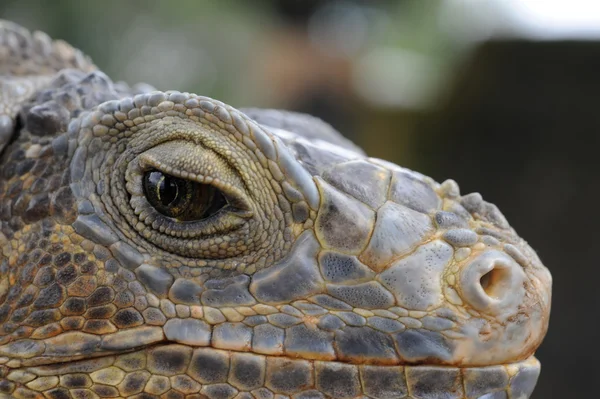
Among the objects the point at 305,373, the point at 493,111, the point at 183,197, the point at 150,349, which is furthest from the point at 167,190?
the point at 493,111

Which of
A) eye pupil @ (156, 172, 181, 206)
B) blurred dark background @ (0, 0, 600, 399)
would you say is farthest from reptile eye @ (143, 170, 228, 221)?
blurred dark background @ (0, 0, 600, 399)

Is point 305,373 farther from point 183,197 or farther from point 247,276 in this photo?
point 183,197

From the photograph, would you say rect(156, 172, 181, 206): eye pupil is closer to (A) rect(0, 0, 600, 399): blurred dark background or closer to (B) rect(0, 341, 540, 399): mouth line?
(B) rect(0, 341, 540, 399): mouth line

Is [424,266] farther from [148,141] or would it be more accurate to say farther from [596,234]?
[596,234]

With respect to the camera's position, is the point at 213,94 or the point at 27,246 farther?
the point at 213,94

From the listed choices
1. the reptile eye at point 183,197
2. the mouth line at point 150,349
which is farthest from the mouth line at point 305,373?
the reptile eye at point 183,197

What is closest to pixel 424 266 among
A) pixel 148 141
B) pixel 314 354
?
pixel 314 354
